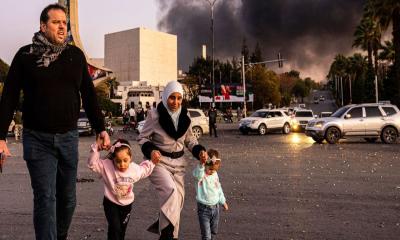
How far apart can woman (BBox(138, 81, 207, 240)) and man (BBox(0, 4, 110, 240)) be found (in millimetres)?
925

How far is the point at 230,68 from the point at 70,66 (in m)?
123

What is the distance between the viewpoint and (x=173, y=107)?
4.95m

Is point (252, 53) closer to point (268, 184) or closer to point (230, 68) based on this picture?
point (230, 68)

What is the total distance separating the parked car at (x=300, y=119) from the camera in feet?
109

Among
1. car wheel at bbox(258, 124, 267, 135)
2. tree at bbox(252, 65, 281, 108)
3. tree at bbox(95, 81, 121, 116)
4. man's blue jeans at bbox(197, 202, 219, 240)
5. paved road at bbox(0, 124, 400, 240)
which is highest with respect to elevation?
tree at bbox(252, 65, 281, 108)

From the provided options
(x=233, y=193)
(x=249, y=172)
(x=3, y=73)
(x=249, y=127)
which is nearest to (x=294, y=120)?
(x=249, y=127)

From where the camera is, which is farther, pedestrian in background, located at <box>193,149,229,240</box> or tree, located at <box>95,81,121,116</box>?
tree, located at <box>95,81,121,116</box>

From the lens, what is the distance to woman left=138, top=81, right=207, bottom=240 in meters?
4.71

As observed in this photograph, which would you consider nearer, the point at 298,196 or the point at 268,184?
the point at 298,196

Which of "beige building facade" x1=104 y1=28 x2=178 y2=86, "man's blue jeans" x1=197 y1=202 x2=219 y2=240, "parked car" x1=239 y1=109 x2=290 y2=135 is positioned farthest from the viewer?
"beige building facade" x1=104 y1=28 x2=178 y2=86

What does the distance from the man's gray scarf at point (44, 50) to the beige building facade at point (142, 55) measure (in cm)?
15581

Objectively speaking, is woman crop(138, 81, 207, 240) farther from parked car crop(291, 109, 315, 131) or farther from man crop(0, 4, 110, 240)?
parked car crop(291, 109, 315, 131)

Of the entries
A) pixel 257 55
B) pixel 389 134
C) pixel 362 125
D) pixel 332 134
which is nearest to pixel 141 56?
pixel 257 55

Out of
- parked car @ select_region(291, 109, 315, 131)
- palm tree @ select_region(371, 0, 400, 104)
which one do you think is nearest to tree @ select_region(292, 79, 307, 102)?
palm tree @ select_region(371, 0, 400, 104)
